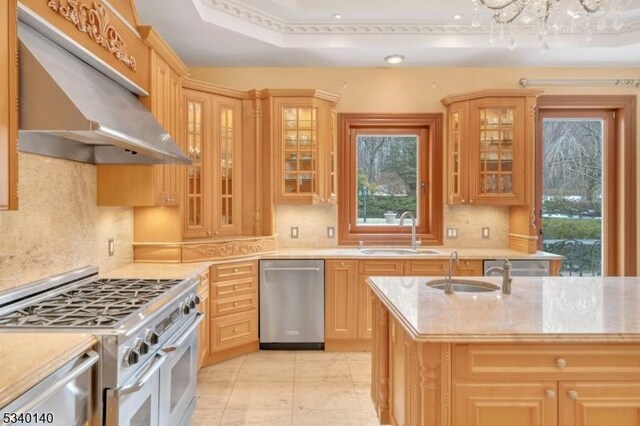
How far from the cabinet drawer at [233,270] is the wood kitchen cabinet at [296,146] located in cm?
74

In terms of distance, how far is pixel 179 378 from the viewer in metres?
2.33

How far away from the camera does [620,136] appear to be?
467 cm

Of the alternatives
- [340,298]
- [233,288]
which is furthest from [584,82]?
[233,288]

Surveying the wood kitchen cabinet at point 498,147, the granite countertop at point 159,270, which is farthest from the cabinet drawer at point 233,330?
the wood kitchen cabinet at point 498,147

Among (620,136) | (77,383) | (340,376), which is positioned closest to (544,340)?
(77,383)

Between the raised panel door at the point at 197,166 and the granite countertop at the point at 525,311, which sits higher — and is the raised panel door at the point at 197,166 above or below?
above

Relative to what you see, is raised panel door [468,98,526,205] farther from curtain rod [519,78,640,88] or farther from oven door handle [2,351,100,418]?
oven door handle [2,351,100,418]

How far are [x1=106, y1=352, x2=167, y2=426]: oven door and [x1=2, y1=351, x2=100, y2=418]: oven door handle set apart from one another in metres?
0.17


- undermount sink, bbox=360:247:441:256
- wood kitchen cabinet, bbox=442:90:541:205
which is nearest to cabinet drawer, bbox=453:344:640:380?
undermount sink, bbox=360:247:441:256

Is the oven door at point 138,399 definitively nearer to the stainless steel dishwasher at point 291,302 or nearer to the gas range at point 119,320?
the gas range at point 119,320

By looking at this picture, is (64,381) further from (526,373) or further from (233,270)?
(233,270)

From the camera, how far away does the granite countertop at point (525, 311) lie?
63.0 inches

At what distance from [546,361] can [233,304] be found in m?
2.71

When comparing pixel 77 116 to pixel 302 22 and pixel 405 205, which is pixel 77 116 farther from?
pixel 405 205
